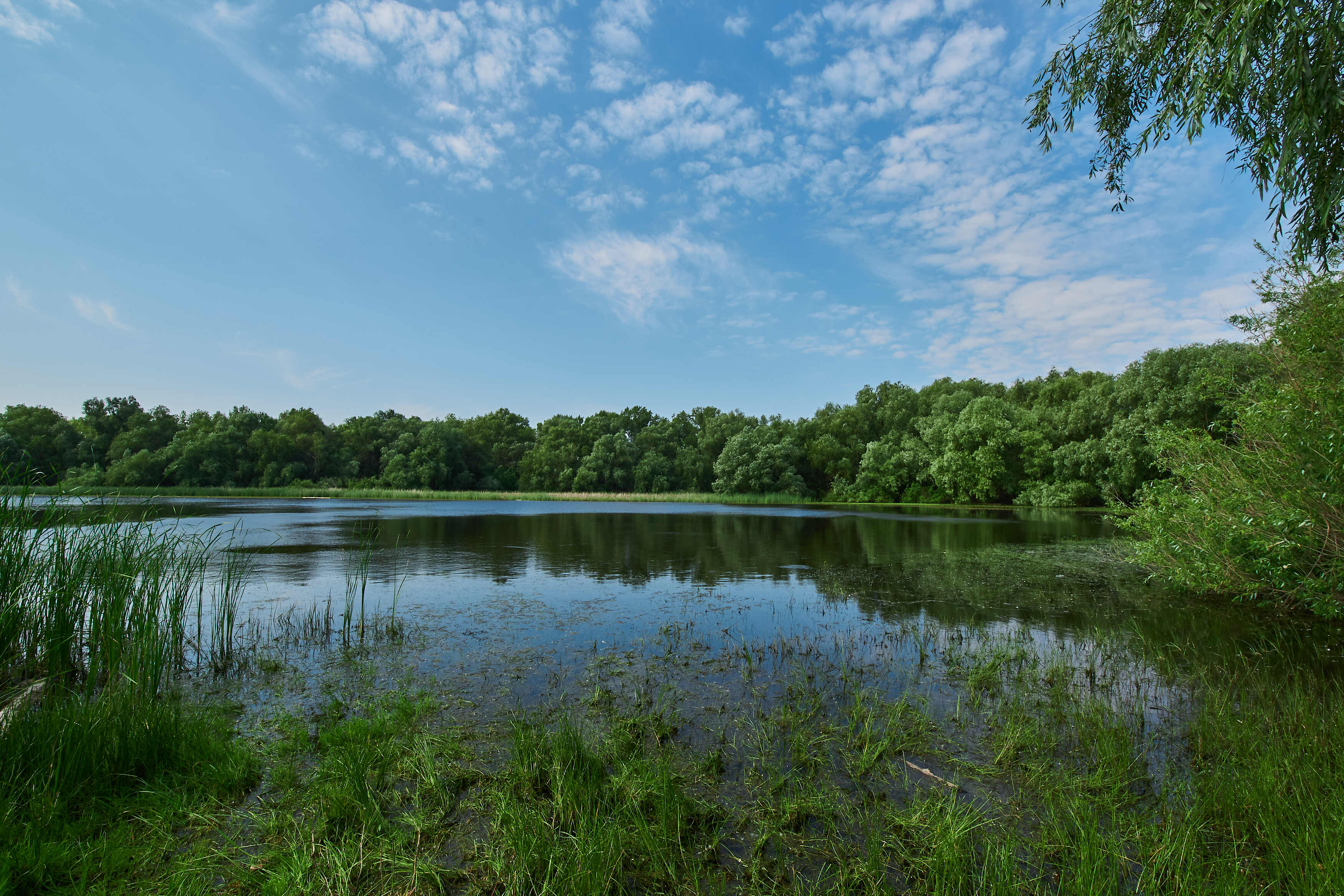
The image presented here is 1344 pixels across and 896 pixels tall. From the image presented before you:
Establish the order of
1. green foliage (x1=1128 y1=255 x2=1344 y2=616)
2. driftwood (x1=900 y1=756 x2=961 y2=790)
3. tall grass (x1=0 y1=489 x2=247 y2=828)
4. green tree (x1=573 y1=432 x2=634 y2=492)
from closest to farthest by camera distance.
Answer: tall grass (x1=0 y1=489 x2=247 y2=828) → driftwood (x1=900 y1=756 x2=961 y2=790) → green foliage (x1=1128 y1=255 x2=1344 y2=616) → green tree (x1=573 y1=432 x2=634 y2=492)

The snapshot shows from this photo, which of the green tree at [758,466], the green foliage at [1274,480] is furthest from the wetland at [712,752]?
the green tree at [758,466]

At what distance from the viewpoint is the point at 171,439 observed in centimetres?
7512

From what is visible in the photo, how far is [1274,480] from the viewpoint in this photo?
7.35 meters

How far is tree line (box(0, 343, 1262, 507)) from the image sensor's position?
44.2 meters

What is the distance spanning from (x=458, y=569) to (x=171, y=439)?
85725mm

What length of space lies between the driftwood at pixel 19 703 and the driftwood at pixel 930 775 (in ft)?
22.2

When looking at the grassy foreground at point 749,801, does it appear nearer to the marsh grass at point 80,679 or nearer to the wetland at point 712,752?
the wetland at point 712,752

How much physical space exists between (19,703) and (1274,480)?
1331 cm

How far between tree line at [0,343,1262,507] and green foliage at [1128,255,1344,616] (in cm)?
2386

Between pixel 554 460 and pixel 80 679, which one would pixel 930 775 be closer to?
pixel 80 679

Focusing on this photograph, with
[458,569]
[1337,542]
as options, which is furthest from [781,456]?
[1337,542]

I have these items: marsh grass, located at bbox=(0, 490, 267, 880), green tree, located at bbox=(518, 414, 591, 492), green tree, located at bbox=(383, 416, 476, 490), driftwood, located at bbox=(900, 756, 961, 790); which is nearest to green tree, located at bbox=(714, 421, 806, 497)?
green tree, located at bbox=(518, 414, 591, 492)

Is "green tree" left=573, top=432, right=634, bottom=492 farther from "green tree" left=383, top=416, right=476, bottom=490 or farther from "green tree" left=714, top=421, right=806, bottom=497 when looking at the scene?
"green tree" left=383, top=416, right=476, bottom=490

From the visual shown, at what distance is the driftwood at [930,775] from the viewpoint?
14.5 ft
